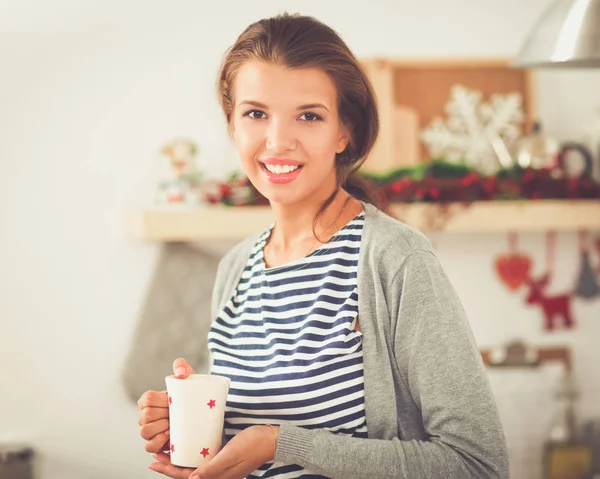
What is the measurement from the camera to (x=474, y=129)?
273 centimetres

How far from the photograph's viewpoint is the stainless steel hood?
1.36m

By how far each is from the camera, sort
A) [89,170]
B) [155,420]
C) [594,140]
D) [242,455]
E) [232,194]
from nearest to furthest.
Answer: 1. [242,455]
2. [155,420]
3. [232,194]
4. [89,170]
5. [594,140]

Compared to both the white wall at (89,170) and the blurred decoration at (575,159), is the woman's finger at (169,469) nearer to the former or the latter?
the white wall at (89,170)

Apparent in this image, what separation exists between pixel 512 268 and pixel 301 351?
193 centimetres

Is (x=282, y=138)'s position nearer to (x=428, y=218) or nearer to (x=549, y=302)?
(x=428, y=218)

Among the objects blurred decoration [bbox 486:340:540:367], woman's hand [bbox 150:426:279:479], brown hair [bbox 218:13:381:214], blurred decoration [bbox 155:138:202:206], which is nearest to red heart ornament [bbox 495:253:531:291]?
blurred decoration [bbox 486:340:540:367]

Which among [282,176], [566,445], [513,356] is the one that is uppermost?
[282,176]

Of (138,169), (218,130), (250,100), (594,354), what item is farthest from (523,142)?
(250,100)

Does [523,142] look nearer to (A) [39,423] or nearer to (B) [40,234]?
(B) [40,234]

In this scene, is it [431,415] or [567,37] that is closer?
[431,415]

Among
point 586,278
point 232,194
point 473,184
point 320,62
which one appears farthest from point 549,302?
point 320,62

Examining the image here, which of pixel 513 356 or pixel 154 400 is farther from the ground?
pixel 154 400

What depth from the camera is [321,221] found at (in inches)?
44.0

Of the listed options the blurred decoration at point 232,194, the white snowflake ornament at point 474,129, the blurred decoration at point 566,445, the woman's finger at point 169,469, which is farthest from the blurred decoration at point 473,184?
the woman's finger at point 169,469
